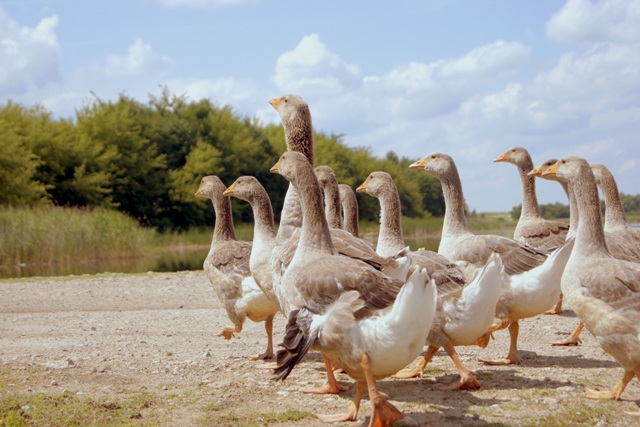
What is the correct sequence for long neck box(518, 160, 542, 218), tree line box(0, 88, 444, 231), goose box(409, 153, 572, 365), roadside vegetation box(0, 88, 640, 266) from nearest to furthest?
1. goose box(409, 153, 572, 365)
2. long neck box(518, 160, 542, 218)
3. roadside vegetation box(0, 88, 640, 266)
4. tree line box(0, 88, 444, 231)

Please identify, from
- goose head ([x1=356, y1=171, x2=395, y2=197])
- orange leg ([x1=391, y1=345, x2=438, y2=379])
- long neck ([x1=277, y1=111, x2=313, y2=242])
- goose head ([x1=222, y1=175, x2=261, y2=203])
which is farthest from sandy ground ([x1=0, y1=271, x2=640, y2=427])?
goose head ([x1=356, y1=171, x2=395, y2=197])

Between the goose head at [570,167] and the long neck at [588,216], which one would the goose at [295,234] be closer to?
the long neck at [588,216]

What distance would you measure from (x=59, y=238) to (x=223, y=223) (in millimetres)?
18064

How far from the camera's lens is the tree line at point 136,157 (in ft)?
138

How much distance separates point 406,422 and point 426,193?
3308 inches

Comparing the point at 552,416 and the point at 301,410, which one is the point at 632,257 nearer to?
the point at 552,416

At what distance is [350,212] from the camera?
36.3 feet

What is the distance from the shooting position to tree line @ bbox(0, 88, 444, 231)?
42.2 metres

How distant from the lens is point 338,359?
5.64 m

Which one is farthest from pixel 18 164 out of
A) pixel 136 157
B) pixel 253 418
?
pixel 253 418

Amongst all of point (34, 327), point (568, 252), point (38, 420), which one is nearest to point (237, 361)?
point (38, 420)

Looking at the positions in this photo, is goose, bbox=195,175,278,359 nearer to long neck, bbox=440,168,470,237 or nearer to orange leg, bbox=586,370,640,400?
long neck, bbox=440,168,470,237

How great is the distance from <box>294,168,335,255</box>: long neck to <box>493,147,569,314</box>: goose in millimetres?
5572

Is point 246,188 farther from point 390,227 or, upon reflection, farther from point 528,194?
point 528,194
